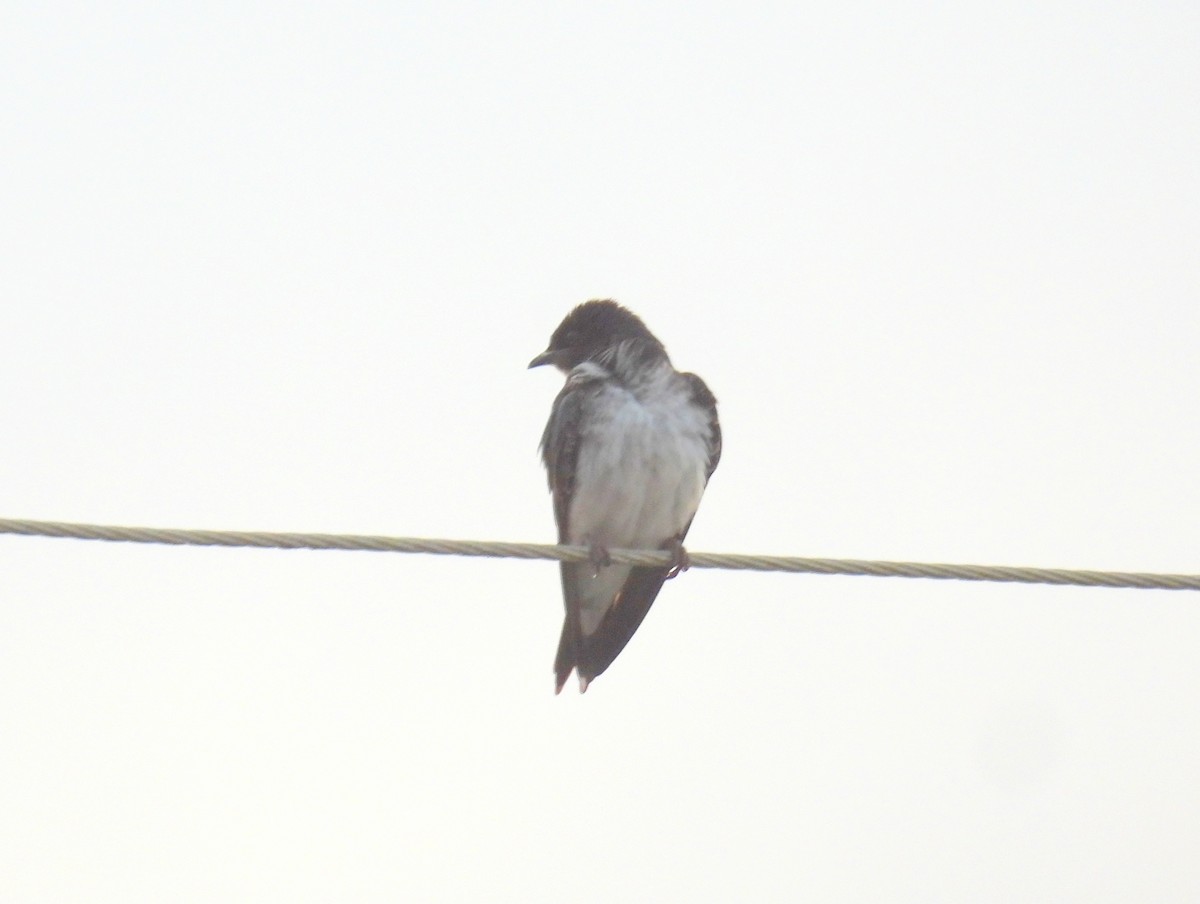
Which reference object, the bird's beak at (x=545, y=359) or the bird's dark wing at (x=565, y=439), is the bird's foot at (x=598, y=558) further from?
the bird's beak at (x=545, y=359)

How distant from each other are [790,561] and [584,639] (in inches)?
122

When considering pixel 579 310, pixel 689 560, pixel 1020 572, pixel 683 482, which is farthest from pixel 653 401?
pixel 1020 572

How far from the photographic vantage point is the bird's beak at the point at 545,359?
8.95 m

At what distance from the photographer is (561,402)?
808cm

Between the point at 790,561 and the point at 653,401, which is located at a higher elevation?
the point at 653,401

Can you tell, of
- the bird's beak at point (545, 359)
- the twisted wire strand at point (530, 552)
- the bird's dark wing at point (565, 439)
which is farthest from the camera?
the bird's beak at point (545, 359)

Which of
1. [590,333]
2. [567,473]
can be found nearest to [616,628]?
[567,473]

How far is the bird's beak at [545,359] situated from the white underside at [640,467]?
0.91 meters

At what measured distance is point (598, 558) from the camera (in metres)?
7.19

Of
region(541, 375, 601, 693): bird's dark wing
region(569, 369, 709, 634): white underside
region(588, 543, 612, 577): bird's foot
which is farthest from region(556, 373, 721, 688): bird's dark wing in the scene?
region(588, 543, 612, 577): bird's foot

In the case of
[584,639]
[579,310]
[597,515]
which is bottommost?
[584,639]

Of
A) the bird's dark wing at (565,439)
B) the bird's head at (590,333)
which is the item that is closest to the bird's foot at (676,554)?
the bird's dark wing at (565,439)

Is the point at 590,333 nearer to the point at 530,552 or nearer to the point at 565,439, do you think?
the point at 565,439

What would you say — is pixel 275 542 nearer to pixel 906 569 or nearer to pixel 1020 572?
pixel 906 569
